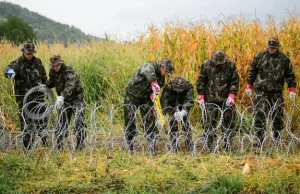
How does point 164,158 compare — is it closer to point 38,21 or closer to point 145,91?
point 145,91

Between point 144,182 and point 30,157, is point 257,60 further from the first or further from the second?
point 30,157

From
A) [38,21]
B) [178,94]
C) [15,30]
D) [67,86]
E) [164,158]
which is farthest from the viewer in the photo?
[38,21]

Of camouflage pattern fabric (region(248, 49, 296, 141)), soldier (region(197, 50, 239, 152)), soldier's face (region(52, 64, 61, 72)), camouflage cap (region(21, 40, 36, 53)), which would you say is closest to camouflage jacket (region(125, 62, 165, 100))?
soldier (region(197, 50, 239, 152))

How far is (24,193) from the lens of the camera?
575 cm

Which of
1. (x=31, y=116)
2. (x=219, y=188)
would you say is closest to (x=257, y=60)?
(x=219, y=188)

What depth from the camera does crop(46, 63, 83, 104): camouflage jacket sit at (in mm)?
7939

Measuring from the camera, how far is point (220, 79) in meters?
7.84

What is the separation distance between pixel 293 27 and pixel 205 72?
2.99m

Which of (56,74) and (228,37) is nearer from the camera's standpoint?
(56,74)

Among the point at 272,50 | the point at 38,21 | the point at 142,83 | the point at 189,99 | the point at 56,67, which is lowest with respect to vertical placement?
the point at 189,99

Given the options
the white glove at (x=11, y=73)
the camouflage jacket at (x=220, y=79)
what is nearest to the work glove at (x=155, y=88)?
the camouflage jacket at (x=220, y=79)

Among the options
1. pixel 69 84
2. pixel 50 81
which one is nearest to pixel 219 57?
pixel 69 84

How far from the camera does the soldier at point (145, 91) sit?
294 inches

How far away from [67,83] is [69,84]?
42 mm
